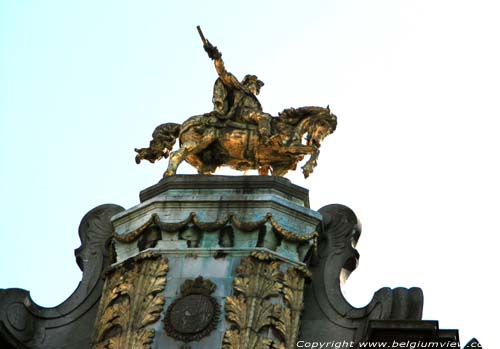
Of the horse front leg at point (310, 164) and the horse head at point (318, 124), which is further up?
the horse head at point (318, 124)

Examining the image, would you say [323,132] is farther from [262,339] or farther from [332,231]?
[262,339]

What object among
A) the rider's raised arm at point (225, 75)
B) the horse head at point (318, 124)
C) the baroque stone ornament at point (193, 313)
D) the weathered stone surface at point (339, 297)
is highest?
the rider's raised arm at point (225, 75)

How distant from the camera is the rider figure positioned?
113 ft

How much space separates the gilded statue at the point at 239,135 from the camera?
1346 inches

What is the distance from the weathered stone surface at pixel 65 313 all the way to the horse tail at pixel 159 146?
1.51 metres

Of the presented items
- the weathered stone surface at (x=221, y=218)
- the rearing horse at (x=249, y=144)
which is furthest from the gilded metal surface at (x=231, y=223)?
the rearing horse at (x=249, y=144)

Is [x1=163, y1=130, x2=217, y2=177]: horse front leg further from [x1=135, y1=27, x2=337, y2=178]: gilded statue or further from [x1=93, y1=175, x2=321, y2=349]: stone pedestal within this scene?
[x1=93, y1=175, x2=321, y2=349]: stone pedestal

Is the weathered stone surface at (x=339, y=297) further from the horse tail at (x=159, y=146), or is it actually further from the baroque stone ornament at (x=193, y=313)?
the horse tail at (x=159, y=146)

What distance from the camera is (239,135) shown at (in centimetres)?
3434

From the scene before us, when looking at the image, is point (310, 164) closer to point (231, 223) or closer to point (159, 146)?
point (231, 223)

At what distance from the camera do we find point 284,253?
3250 cm

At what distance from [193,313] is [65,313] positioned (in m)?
2.92

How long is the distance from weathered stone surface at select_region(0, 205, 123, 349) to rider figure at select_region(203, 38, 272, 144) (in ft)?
10.2

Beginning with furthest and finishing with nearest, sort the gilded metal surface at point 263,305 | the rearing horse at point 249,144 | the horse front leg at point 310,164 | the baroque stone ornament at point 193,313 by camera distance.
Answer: the rearing horse at point 249,144 → the horse front leg at point 310,164 → the baroque stone ornament at point 193,313 → the gilded metal surface at point 263,305
